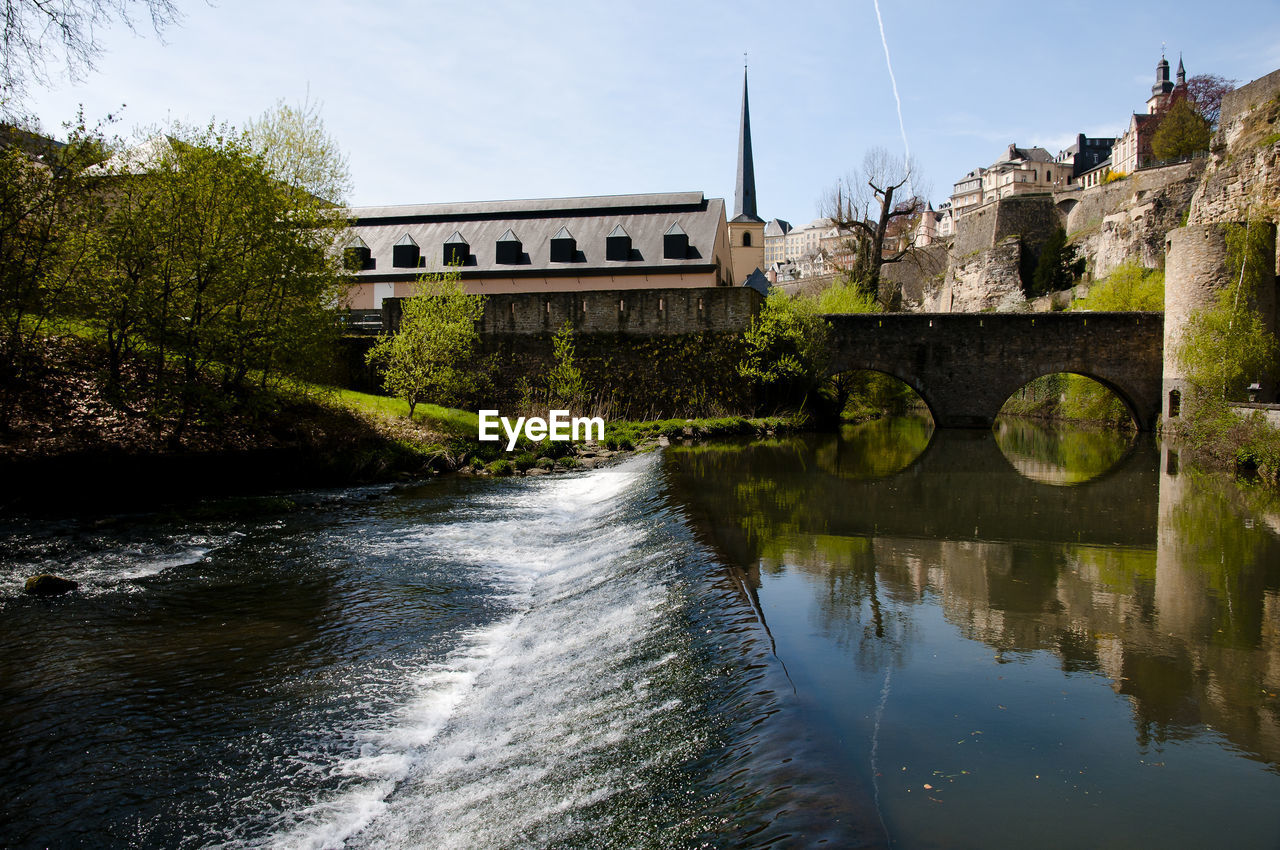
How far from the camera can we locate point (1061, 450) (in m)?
20.0

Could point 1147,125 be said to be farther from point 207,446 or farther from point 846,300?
point 207,446

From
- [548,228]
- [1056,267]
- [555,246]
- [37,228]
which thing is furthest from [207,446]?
[1056,267]

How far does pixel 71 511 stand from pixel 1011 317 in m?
24.6

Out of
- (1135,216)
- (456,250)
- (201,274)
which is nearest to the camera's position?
(201,274)

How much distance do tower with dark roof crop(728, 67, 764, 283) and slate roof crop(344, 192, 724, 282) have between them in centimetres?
863

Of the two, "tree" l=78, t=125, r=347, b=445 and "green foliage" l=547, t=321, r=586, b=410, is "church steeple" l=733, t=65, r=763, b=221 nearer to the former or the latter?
"green foliage" l=547, t=321, r=586, b=410

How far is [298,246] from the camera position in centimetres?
1367

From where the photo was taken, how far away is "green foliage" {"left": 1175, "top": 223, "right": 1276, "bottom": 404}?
18.8 meters

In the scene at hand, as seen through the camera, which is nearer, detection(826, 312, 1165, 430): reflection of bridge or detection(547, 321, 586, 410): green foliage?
detection(547, 321, 586, 410): green foliage

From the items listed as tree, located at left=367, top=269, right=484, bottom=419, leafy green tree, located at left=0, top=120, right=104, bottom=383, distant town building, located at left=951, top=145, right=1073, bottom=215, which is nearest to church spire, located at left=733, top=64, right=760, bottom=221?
tree, located at left=367, top=269, right=484, bottom=419

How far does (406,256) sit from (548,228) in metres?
5.86

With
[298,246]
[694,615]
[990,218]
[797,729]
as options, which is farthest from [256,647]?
[990,218]

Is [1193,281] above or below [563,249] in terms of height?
below

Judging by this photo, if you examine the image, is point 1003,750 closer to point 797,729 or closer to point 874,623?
point 797,729
